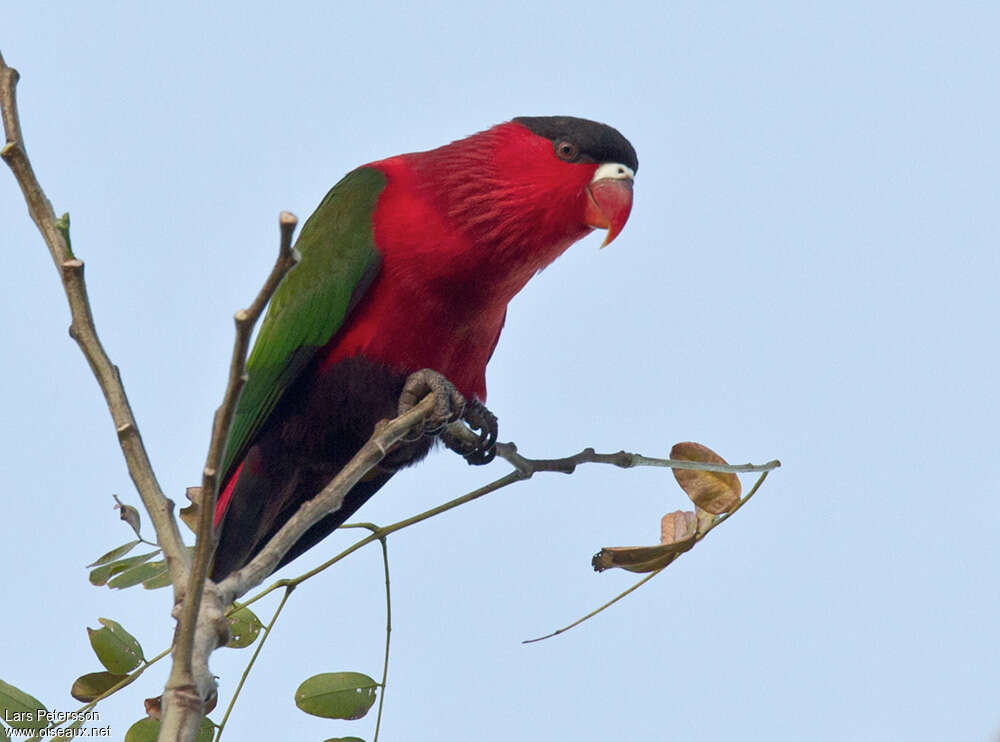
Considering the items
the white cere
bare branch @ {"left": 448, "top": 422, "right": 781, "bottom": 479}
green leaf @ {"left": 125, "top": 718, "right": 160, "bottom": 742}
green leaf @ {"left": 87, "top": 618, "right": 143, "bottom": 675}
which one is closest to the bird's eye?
the white cere

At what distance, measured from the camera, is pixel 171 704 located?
1.57 m

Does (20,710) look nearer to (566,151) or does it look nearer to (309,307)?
(309,307)

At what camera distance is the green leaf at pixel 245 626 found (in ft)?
8.89

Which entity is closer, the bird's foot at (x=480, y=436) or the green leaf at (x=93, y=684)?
the green leaf at (x=93, y=684)

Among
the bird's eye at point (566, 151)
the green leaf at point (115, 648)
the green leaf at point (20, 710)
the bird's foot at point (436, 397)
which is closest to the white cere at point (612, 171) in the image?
the bird's eye at point (566, 151)

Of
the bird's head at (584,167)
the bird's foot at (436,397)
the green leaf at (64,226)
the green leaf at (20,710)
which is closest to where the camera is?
the green leaf at (64,226)

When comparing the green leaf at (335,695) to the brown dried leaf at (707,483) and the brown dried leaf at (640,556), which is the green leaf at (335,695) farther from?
the brown dried leaf at (707,483)

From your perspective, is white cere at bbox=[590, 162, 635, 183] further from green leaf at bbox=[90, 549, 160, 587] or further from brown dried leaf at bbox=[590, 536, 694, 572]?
green leaf at bbox=[90, 549, 160, 587]

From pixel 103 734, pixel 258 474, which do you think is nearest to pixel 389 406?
pixel 258 474

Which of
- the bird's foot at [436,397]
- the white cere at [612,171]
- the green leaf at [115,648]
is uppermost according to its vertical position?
the white cere at [612,171]

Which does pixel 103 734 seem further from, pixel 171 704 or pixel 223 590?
pixel 171 704

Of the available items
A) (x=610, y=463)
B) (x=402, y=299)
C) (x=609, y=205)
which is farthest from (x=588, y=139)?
(x=610, y=463)

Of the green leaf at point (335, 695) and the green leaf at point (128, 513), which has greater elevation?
the green leaf at point (128, 513)

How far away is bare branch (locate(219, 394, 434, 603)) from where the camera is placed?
193 centimetres
